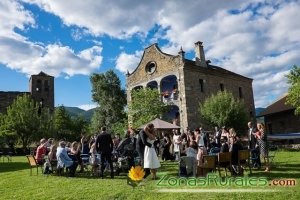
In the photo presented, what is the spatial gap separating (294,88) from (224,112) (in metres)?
6.47

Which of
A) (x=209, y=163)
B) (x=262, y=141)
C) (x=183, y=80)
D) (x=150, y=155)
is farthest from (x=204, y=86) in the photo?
(x=150, y=155)

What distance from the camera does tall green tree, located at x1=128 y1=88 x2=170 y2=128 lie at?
3409cm

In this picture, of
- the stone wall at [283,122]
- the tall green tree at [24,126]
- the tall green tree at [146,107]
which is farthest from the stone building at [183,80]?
the tall green tree at [24,126]

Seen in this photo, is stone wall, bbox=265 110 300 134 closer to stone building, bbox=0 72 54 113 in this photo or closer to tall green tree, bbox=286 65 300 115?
tall green tree, bbox=286 65 300 115

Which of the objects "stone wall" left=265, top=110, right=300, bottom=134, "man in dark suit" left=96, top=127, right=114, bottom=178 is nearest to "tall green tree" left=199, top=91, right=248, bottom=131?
"stone wall" left=265, top=110, right=300, bottom=134

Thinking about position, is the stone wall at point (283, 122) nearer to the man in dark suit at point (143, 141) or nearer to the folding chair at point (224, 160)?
the folding chair at point (224, 160)

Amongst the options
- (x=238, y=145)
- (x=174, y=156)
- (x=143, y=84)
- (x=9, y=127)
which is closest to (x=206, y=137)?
(x=174, y=156)

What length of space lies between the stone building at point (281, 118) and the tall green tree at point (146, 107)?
1336 cm

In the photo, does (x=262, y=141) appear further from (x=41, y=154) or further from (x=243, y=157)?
(x=41, y=154)

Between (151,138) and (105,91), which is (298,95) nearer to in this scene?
(151,138)

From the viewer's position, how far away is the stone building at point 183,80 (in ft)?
115

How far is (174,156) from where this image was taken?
19.2 m

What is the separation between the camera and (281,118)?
40438 millimetres

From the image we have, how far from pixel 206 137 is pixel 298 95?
60.2 ft
